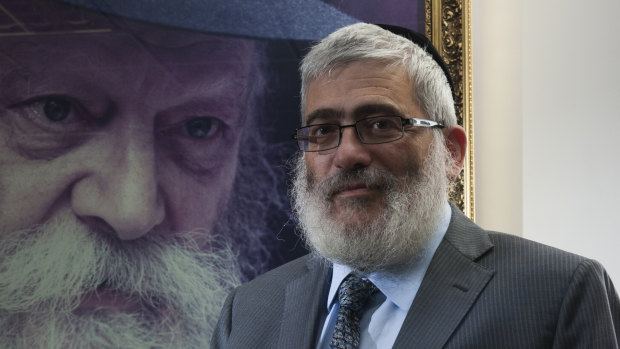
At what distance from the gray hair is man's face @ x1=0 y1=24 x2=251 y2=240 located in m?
0.66

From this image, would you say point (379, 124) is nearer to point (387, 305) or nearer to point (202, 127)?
point (387, 305)

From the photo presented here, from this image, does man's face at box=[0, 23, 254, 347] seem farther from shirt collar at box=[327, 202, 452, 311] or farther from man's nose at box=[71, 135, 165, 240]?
shirt collar at box=[327, 202, 452, 311]

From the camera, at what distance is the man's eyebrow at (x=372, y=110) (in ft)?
4.02

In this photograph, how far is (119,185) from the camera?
Answer: 1.89m

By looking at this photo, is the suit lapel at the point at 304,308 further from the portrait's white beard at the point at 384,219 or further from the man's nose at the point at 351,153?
the man's nose at the point at 351,153

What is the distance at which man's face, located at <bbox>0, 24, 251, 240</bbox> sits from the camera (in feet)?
6.21

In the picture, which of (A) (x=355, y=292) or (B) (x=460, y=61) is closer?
(A) (x=355, y=292)

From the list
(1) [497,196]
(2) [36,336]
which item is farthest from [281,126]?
(2) [36,336]

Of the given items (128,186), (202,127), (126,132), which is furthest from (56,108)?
(202,127)

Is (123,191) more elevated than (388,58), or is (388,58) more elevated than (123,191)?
(388,58)

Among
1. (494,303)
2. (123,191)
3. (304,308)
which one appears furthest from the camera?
(123,191)

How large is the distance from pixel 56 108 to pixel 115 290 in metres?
0.63

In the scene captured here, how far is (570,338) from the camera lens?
39.8 inches

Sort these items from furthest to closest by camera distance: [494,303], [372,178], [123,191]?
[123,191] → [372,178] → [494,303]
